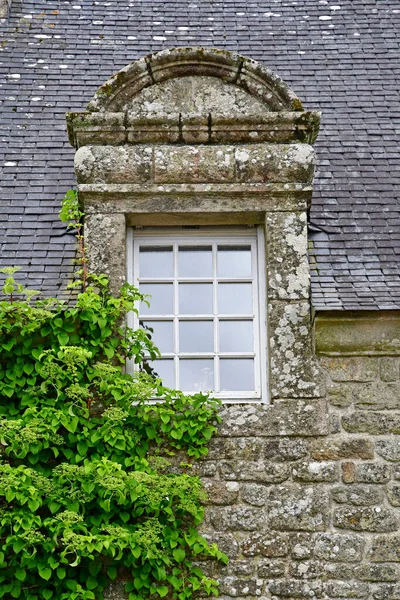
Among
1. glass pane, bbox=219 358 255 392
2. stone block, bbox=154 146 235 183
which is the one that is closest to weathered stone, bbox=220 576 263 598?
glass pane, bbox=219 358 255 392

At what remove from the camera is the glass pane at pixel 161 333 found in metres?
5.82

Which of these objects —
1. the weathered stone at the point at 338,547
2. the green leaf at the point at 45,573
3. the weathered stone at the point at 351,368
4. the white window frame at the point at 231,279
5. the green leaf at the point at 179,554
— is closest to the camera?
the green leaf at the point at 45,573

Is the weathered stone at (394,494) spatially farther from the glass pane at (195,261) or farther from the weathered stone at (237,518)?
the glass pane at (195,261)

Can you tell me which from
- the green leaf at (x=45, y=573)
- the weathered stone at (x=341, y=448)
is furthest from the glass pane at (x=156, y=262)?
the green leaf at (x=45, y=573)

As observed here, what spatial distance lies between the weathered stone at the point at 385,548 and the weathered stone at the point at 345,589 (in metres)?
0.17

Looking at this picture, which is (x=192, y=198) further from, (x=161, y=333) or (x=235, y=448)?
(x=235, y=448)

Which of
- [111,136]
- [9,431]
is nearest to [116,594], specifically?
[9,431]

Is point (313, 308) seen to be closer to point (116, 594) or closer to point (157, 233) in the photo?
point (157, 233)

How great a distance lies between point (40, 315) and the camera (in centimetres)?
543

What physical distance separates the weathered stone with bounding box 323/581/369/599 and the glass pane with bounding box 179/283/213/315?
1842mm

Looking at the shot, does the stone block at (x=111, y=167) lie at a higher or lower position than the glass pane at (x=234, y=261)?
higher

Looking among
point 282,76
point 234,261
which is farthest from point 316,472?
point 282,76

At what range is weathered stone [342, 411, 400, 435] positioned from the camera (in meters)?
5.47

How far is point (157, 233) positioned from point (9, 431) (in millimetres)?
1716
